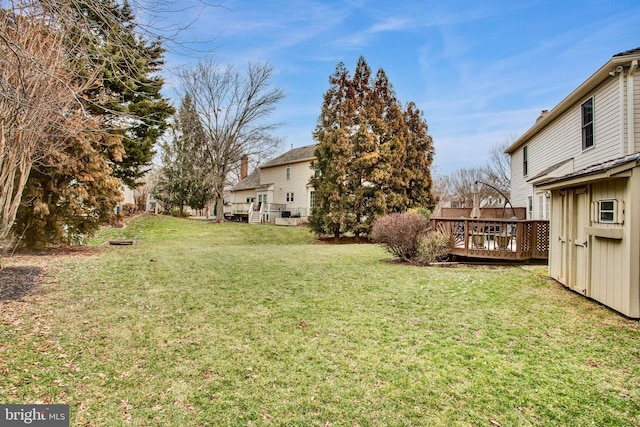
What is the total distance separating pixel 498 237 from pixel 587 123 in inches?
195

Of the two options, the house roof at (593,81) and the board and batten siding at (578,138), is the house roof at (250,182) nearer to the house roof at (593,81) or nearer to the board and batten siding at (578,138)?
the board and batten siding at (578,138)

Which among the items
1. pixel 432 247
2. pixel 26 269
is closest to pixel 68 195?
pixel 26 269

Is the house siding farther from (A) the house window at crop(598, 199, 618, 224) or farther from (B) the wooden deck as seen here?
(A) the house window at crop(598, 199, 618, 224)

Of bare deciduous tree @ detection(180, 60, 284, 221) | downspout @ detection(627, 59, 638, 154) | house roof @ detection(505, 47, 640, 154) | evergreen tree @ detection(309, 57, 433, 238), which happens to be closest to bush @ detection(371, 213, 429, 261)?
downspout @ detection(627, 59, 638, 154)

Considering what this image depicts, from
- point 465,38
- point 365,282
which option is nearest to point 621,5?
point 465,38

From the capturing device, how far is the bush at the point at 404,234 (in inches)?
402

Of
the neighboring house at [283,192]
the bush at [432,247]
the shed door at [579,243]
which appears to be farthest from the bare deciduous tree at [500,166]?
the shed door at [579,243]

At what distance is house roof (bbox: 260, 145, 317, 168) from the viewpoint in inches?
1187

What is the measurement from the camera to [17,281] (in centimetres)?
686

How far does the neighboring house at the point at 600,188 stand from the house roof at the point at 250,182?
28235 millimetres

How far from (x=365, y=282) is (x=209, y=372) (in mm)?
4571

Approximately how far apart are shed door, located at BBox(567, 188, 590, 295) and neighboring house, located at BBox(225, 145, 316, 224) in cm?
2082

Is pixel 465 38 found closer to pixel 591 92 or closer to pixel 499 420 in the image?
pixel 591 92

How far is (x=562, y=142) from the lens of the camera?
1305 cm
